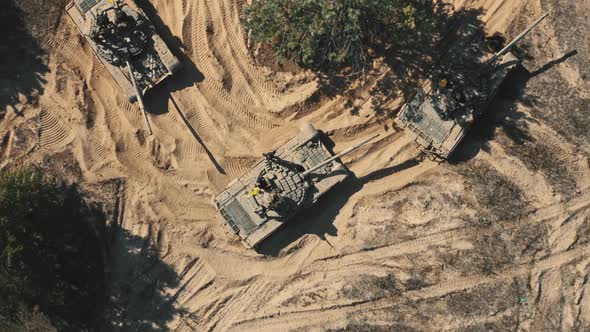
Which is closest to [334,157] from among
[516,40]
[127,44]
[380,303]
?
[380,303]

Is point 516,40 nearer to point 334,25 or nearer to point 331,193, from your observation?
point 334,25

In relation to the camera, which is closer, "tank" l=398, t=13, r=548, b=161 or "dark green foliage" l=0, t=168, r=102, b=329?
"dark green foliage" l=0, t=168, r=102, b=329

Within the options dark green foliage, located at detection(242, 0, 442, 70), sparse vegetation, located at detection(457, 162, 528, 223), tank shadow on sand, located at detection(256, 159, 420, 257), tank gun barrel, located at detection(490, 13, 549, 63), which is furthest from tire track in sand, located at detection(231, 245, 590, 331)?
dark green foliage, located at detection(242, 0, 442, 70)

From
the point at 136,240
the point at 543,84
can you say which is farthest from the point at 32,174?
the point at 543,84

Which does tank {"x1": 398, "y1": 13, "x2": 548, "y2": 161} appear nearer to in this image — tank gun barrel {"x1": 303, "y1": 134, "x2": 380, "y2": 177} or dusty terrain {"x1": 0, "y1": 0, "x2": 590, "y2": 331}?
dusty terrain {"x1": 0, "y1": 0, "x2": 590, "y2": 331}

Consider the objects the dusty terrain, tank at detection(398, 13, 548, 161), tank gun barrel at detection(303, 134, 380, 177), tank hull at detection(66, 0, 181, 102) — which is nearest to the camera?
tank gun barrel at detection(303, 134, 380, 177)

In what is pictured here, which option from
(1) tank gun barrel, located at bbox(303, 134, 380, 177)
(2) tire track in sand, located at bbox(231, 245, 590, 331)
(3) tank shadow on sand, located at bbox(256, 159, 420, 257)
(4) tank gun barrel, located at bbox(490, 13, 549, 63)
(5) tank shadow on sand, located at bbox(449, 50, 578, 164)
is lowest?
(2) tire track in sand, located at bbox(231, 245, 590, 331)

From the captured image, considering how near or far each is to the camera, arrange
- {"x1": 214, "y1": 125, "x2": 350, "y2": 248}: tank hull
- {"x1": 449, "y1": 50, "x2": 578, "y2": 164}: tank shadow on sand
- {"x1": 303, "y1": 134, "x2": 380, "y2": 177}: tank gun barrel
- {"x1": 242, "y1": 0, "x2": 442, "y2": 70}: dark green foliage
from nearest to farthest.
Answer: {"x1": 242, "y1": 0, "x2": 442, "y2": 70}: dark green foliage < {"x1": 303, "y1": 134, "x2": 380, "y2": 177}: tank gun barrel < {"x1": 214, "y1": 125, "x2": 350, "y2": 248}: tank hull < {"x1": 449, "y1": 50, "x2": 578, "y2": 164}: tank shadow on sand
